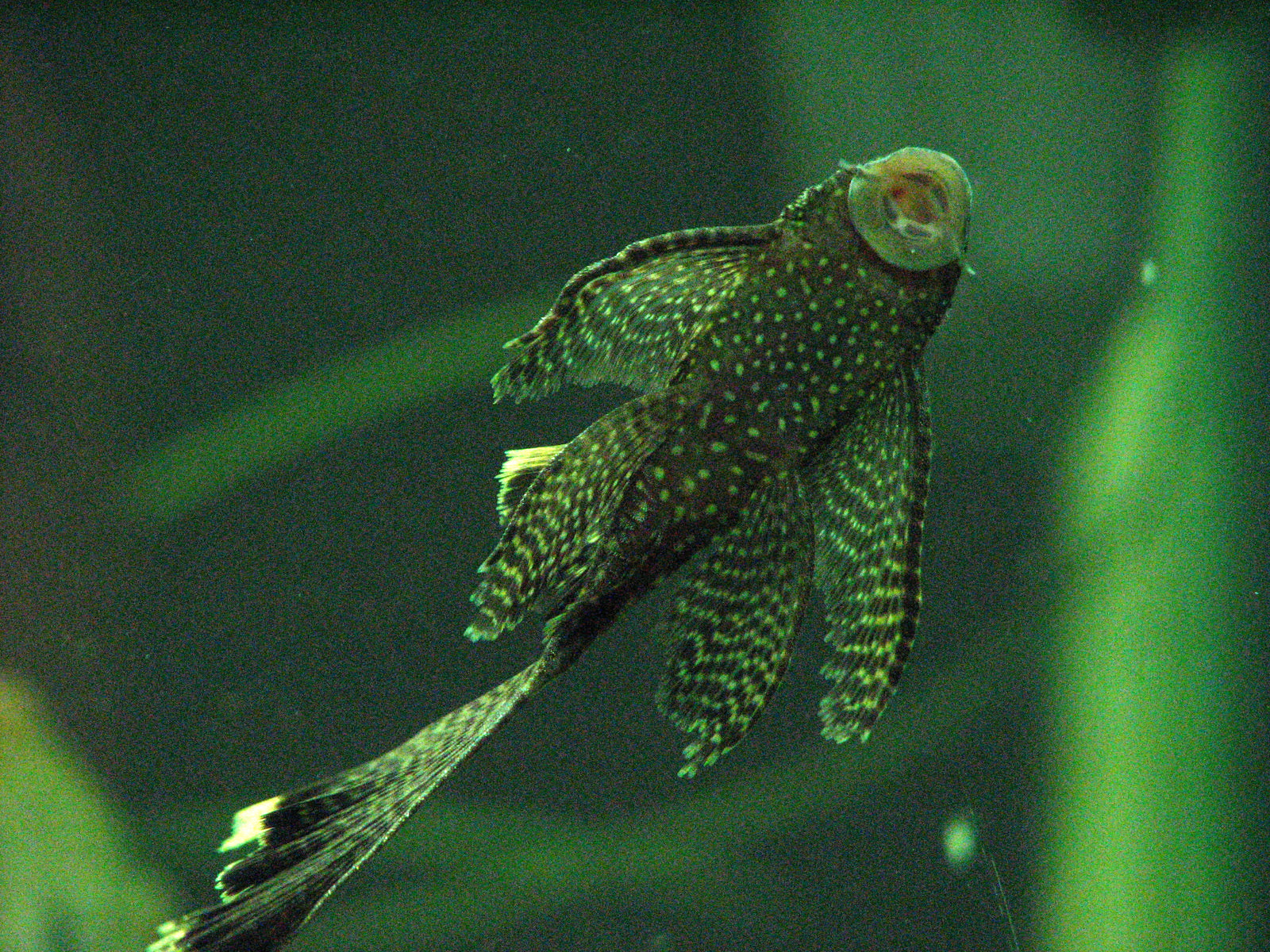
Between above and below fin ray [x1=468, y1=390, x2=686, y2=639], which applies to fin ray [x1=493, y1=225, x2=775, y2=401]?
above

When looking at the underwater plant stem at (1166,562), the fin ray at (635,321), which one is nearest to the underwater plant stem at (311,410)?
the fin ray at (635,321)

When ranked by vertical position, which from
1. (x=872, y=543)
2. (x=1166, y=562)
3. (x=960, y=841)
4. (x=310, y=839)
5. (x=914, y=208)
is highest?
(x=914, y=208)

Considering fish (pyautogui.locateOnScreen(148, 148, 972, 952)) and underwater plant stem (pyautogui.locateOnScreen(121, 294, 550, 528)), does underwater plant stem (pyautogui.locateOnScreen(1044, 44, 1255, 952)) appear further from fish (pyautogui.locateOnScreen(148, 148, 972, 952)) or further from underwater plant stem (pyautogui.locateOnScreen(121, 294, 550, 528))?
underwater plant stem (pyautogui.locateOnScreen(121, 294, 550, 528))

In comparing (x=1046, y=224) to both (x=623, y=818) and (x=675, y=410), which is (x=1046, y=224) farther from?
(x=623, y=818)

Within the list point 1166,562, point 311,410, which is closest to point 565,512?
point 311,410

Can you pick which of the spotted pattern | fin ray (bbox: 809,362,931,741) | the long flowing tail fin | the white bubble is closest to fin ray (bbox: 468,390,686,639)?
the spotted pattern

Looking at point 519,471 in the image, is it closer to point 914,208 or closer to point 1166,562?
point 914,208
